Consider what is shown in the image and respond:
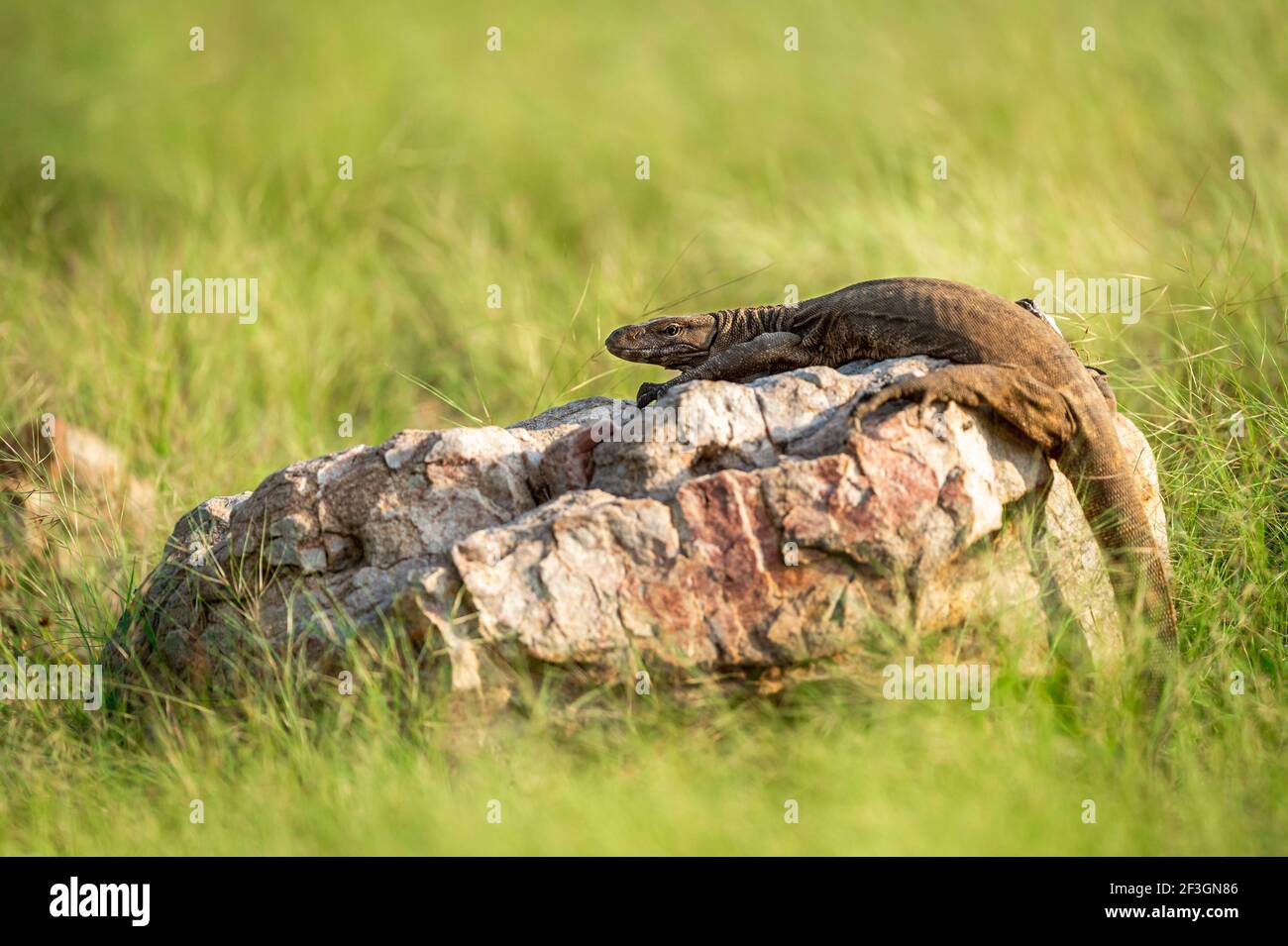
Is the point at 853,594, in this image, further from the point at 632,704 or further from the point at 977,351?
the point at 977,351

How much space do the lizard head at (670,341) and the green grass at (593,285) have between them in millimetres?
A: 232

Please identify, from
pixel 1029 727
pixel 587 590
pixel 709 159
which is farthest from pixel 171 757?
pixel 709 159

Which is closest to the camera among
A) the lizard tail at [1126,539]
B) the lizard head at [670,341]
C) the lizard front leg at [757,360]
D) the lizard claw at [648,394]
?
the lizard tail at [1126,539]

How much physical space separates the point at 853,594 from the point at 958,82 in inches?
354

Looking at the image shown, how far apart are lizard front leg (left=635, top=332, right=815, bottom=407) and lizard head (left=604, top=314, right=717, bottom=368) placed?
350 millimetres

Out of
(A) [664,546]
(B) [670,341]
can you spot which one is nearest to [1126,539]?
(A) [664,546]

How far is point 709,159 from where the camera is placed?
12.5 m

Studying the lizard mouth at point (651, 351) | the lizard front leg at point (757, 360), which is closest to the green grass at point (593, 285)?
the lizard mouth at point (651, 351)

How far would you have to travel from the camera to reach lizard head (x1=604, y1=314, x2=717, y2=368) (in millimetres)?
5676

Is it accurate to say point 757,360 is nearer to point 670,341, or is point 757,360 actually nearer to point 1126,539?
point 670,341

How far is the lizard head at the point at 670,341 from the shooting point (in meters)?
5.68

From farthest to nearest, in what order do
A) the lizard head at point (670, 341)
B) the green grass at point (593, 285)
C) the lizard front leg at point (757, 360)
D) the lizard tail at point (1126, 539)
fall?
the lizard head at point (670, 341) < the lizard front leg at point (757, 360) < the lizard tail at point (1126, 539) < the green grass at point (593, 285)

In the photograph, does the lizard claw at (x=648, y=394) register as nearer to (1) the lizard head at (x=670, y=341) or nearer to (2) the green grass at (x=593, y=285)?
(1) the lizard head at (x=670, y=341)

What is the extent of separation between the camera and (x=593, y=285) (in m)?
9.21
